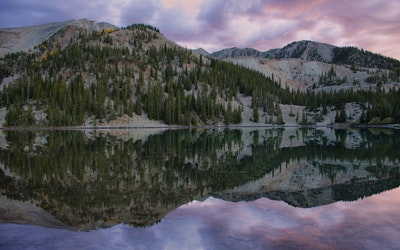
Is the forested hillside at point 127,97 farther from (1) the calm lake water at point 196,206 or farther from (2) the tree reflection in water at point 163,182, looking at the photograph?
(1) the calm lake water at point 196,206

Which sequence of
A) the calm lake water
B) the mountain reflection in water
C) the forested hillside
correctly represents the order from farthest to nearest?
the forested hillside → the calm lake water → the mountain reflection in water

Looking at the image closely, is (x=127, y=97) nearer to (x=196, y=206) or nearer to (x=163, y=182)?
(x=163, y=182)

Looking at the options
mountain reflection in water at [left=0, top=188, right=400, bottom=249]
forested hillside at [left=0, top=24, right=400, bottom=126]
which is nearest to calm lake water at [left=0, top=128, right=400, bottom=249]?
mountain reflection in water at [left=0, top=188, right=400, bottom=249]

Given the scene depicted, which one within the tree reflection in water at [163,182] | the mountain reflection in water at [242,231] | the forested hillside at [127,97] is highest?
the forested hillside at [127,97]

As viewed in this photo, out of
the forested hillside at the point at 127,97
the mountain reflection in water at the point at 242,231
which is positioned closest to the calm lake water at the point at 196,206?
the mountain reflection in water at the point at 242,231

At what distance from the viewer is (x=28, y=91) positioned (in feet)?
471

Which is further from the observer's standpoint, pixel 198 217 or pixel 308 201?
pixel 308 201

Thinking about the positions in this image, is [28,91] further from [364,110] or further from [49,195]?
[364,110]

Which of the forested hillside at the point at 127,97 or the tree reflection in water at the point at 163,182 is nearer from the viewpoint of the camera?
the tree reflection in water at the point at 163,182

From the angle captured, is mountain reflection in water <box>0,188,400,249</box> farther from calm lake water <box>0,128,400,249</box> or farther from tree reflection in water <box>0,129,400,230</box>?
tree reflection in water <box>0,129,400,230</box>

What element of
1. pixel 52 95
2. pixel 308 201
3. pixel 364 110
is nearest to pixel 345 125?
pixel 364 110

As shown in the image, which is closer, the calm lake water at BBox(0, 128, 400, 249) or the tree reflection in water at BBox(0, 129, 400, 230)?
the calm lake water at BBox(0, 128, 400, 249)

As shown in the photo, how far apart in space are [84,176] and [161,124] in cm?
12479

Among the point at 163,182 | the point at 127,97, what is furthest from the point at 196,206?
the point at 127,97
